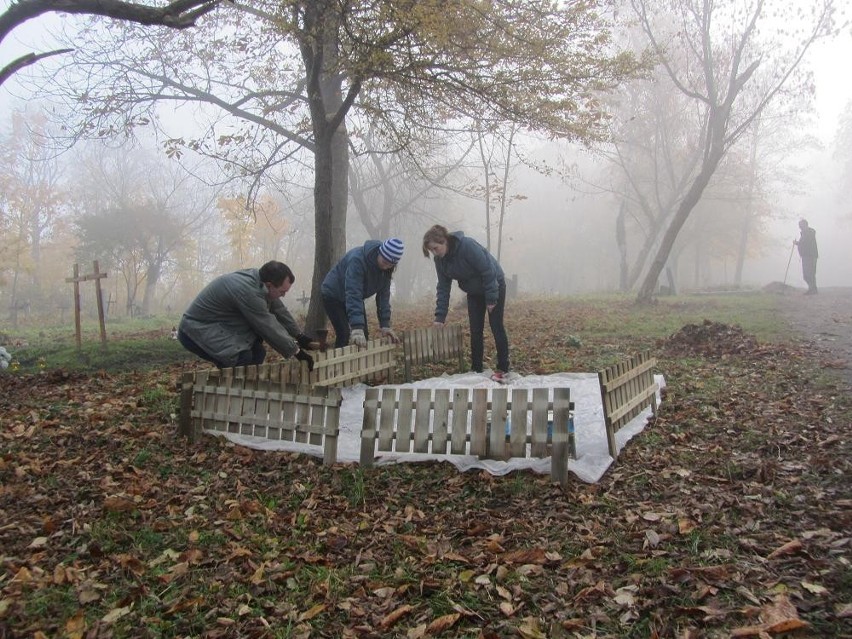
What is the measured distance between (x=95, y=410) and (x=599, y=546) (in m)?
5.15

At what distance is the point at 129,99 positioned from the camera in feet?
35.8

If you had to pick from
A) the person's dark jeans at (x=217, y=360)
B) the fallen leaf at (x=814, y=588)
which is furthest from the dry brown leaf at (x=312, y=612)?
the person's dark jeans at (x=217, y=360)

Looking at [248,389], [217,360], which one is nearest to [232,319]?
[217,360]

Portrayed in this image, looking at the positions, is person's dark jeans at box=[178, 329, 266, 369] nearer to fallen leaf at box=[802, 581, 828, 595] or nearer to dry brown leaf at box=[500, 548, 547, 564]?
dry brown leaf at box=[500, 548, 547, 564]

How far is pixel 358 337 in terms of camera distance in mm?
6461

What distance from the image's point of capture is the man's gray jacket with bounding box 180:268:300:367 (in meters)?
5.38

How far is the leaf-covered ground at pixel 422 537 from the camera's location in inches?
109

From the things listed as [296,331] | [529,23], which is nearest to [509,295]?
[529,23]

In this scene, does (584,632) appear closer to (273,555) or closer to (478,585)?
(478,585)

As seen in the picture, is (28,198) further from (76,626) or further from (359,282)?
(76,626)

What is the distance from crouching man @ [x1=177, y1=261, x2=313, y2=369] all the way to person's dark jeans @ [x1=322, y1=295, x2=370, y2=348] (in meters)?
1.21

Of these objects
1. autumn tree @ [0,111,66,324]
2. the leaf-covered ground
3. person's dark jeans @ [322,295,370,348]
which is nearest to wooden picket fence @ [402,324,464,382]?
person's dark jeans @ [322,295,370,348]

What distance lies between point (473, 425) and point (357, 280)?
259 centimetres

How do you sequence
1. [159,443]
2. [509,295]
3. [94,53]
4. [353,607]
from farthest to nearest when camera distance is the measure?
[509,295] < [94,53] < [159,443] < [353,607]
